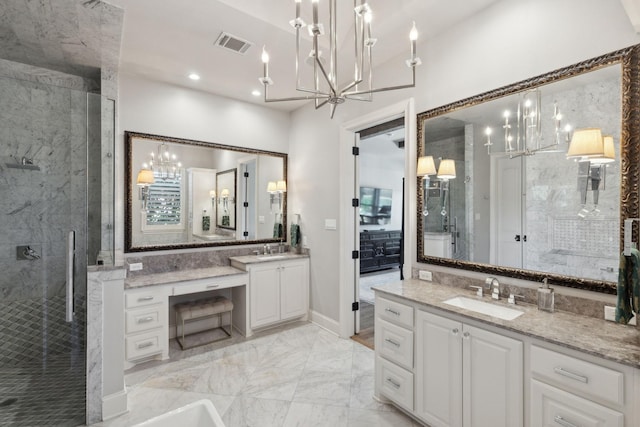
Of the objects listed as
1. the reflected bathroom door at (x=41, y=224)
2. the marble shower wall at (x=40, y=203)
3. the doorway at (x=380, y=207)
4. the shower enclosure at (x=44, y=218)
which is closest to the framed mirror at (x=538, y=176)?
the shower enclosure at (x=44, y=218)

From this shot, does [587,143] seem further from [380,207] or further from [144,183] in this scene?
[380,207]

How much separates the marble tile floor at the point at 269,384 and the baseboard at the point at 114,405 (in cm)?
4

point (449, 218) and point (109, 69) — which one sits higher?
point (109, 69)

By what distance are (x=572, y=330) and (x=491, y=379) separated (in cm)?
49

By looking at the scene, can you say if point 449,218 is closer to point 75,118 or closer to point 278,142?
point 278,142

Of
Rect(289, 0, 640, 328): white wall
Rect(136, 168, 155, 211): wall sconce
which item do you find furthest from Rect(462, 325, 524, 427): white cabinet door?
Rect(136, 168, 155, 211): wall sconce

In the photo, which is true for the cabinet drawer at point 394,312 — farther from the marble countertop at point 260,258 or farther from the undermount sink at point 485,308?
the marble countertop at point 260,258

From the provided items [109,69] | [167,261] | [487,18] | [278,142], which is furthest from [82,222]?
[487,18]

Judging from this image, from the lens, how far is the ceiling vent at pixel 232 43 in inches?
102

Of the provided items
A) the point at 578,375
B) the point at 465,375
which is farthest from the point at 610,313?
the point at 465,375

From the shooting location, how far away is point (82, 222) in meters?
3.13

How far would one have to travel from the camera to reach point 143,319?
114 inches

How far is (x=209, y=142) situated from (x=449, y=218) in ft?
9.60

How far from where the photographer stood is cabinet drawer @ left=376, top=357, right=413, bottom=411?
214cm
